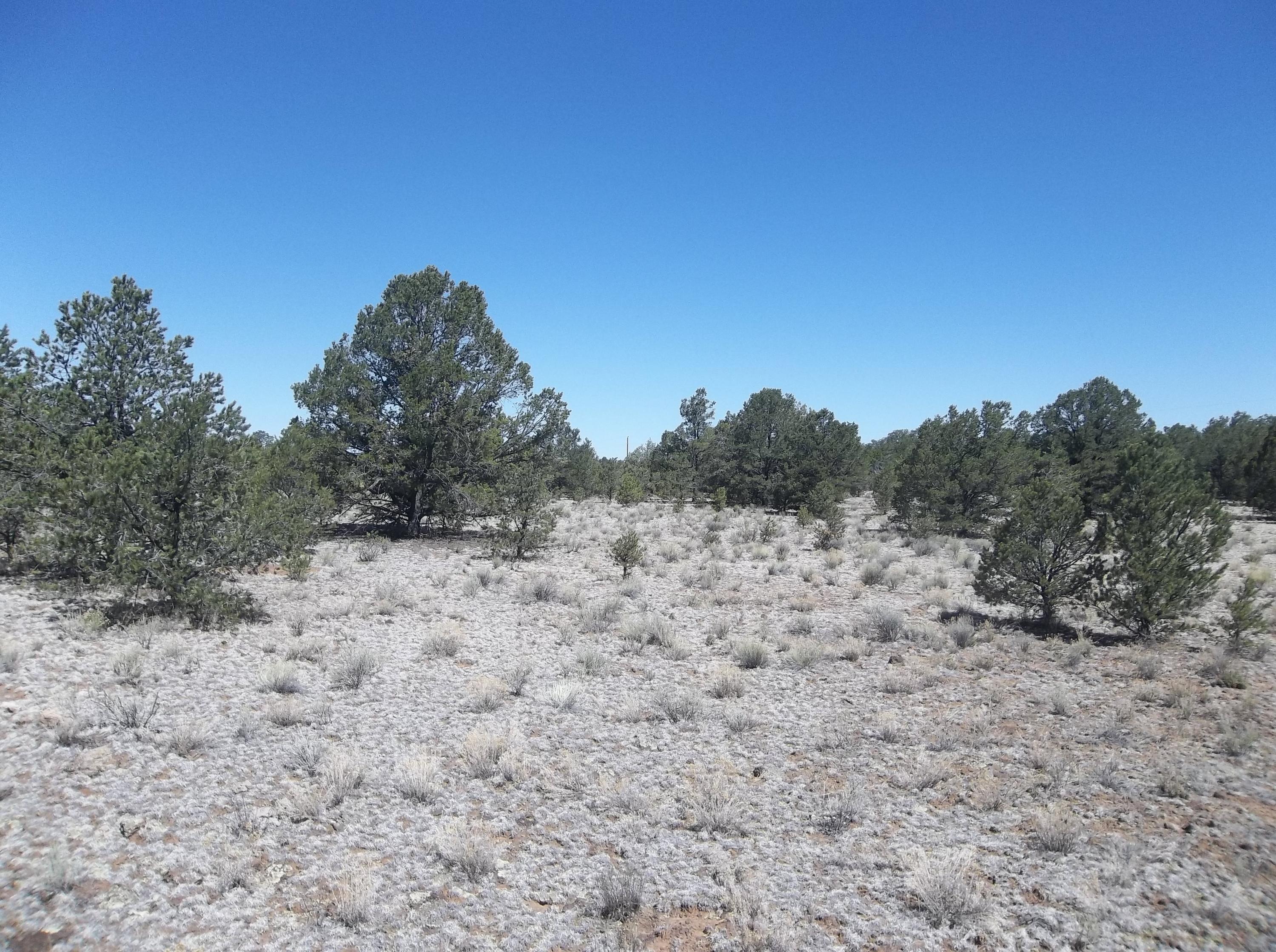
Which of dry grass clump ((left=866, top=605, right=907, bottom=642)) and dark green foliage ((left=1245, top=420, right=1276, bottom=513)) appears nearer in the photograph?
dry grass clump ((left=866, top=605, right=907, bottom=642))

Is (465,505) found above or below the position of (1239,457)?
below

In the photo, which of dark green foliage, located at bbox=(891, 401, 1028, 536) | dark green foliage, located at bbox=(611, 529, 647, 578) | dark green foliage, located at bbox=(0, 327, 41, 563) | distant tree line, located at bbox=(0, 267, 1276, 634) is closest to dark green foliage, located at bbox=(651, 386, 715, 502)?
distant tree line, located at bbox=(0, 267, 1276, 634)

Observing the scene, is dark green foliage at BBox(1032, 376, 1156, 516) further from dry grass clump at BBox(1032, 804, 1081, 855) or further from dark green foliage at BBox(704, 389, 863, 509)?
dry grass clump at BBox(1032, 804, 1081, 855)

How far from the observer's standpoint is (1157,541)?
1069cm

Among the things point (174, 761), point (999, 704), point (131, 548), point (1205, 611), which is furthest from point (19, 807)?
point (1205, 611)

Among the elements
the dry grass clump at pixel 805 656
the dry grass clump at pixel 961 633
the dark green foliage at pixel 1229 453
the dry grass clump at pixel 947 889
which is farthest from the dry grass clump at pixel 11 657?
the dark green foliage at pixel 1229 453

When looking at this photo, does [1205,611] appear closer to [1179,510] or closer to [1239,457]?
[1179,510]

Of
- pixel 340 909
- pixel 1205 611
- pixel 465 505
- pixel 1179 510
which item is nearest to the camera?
pixel 340 909

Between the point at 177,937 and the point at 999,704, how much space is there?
28.6ft

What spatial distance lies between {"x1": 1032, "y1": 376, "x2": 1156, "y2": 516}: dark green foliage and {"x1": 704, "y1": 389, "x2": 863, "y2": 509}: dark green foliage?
9.95 m

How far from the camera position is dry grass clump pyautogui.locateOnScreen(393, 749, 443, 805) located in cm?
557

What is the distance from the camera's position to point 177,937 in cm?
381

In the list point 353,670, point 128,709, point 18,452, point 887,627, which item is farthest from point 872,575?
point 18,452

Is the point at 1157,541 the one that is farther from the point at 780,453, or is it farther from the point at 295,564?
the point at 780,453
